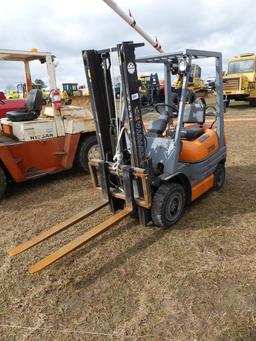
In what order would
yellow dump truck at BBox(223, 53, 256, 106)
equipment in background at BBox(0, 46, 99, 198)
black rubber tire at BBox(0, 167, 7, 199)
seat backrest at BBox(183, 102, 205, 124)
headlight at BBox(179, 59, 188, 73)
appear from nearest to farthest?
headlight at BBox(179, 59, 188, 73), seat backrest at BBox(183, 102, 205, 124), black rubber tire at BBox(0, 167, 7, 199), equipment in background at BBox(0, 46, 99, 198), yellow dump truck at BBox(223, 53, 256, 106)

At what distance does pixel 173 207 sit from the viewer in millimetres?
3641

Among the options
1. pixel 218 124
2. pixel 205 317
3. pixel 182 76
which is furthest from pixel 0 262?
pixel 218 124

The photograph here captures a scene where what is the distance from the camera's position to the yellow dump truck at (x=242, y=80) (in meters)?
15.1

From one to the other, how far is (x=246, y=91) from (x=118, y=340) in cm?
1544

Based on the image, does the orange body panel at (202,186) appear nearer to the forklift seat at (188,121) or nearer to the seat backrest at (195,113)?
the forklift seat at (188,121)

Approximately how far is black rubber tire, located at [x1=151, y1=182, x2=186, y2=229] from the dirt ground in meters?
0.13

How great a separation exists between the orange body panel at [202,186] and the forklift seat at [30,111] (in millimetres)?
3198

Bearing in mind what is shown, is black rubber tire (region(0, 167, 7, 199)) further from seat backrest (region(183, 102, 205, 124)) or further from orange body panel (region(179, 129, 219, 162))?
seat backrest (region(183, 102, 205, 124))

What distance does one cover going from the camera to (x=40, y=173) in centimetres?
515

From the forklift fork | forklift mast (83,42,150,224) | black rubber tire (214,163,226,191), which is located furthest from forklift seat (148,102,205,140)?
the forklift fork

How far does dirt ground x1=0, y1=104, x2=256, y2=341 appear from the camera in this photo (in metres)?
2.29

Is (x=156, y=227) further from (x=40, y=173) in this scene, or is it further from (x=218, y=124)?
(x=40, y=173)

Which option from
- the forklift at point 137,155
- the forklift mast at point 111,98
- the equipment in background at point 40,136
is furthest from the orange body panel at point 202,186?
the equipment in background at point 40,136

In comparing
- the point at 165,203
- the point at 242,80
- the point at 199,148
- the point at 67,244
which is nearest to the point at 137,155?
the point at 165,203
